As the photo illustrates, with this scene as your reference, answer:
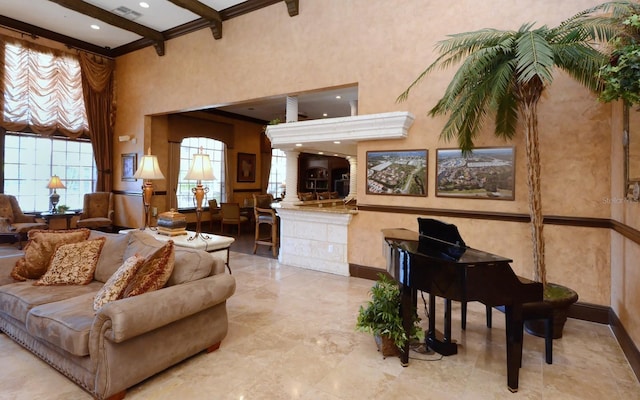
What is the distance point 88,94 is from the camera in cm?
816

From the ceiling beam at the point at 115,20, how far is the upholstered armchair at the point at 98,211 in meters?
3.64

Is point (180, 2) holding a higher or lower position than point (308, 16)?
higher

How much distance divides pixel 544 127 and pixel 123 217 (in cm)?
886

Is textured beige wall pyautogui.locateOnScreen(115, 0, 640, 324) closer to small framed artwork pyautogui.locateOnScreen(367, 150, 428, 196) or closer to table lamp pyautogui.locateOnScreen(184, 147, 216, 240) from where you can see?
small framed artwork pyautogui.locateOnScreen(367, 150, 428, 196)

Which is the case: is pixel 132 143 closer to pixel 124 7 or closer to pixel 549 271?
pixel 124 7

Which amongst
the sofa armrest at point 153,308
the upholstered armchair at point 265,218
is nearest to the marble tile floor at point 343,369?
the sofa armrest at point 153,308

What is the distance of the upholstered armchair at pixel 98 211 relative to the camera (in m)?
7.63

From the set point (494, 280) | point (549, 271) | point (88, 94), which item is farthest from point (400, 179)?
point (88, 94)

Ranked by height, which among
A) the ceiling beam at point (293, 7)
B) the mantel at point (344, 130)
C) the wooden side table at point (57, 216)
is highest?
the ceiling beam at point (293, 7)

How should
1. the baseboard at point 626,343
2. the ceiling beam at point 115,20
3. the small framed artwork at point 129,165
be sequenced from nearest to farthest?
1. the baseboard at point 626,343
2. the ceiling beam at point 115,20
3. the small framed artwork at point 129,165

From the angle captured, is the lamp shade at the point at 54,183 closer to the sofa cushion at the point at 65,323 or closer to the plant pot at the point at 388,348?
the sofa cushion at the point at 65,323

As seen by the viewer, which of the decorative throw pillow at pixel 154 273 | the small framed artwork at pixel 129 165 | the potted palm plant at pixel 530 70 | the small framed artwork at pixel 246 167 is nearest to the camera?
the decorative throw pillow at pixel 154 273

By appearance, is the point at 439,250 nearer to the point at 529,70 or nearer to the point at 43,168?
the point at 529,70

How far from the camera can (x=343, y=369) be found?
262cm
